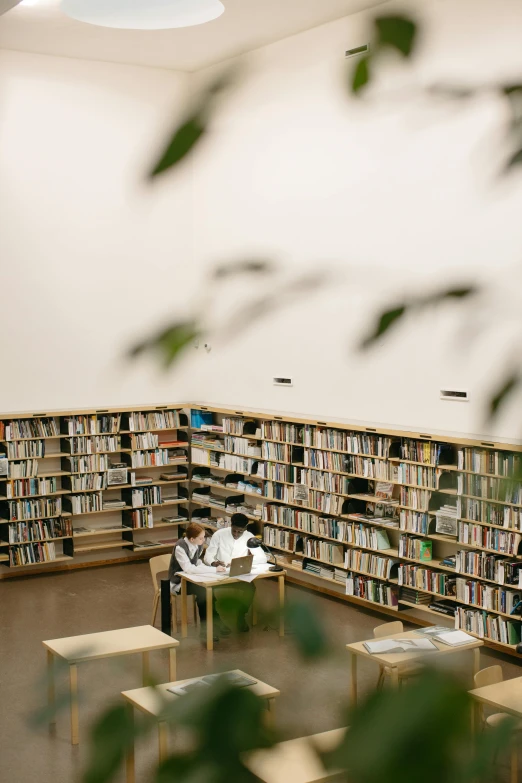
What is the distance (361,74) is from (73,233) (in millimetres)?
11066

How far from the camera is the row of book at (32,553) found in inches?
418

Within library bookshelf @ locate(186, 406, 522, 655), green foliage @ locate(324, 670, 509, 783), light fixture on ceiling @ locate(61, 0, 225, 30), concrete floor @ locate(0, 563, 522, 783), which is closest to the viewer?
green foliage @ locate(324, 670, 509, 783)

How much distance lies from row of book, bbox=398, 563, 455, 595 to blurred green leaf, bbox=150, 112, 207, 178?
8.27 metres

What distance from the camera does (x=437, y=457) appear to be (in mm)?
8383

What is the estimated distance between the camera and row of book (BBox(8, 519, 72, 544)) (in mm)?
10609

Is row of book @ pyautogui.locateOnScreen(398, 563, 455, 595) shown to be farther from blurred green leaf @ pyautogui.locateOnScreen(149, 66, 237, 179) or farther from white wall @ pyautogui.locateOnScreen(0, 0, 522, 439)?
blurred green leaf @ pyautogui.locateOnScreen(149, 66, 237, 179)

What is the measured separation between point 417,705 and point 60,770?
20.1 feet

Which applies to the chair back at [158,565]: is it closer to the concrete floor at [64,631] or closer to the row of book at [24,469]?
the concrete floor at [64,631]

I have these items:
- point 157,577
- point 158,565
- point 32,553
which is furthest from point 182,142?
point 32,553

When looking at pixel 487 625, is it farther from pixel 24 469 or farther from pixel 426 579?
pixel 24 469

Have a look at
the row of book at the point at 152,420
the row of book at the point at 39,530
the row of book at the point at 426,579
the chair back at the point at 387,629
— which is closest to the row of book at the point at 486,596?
the row of book at the point at 426,579

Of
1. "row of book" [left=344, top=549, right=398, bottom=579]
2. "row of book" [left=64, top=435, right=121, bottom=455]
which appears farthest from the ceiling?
"row of book" [left=344, top=549, right=398, bottom=579]

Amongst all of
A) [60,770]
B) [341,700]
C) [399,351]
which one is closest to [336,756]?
[341,700]

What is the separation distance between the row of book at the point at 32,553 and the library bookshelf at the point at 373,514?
6.49 ft
